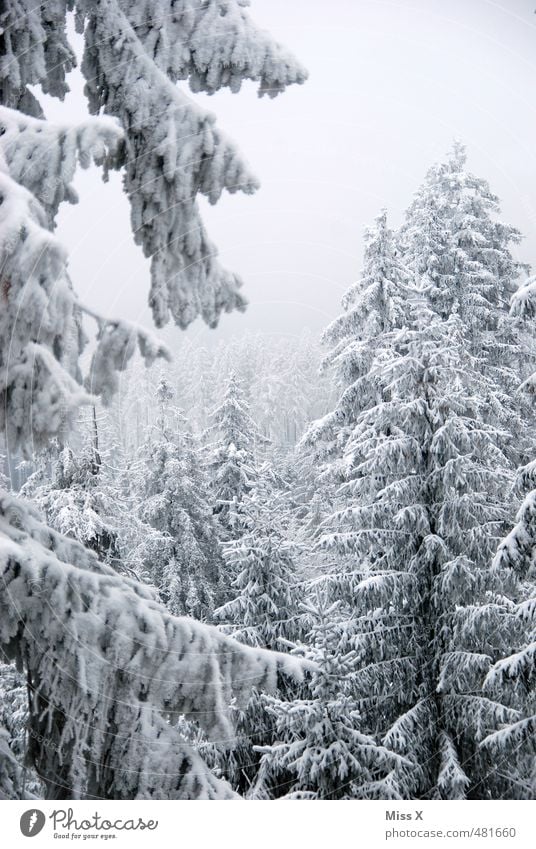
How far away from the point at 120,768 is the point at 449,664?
16.0 feet

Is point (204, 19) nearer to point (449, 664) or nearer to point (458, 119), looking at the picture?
point (458, 119)

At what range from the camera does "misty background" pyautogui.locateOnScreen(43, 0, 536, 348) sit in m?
5.96

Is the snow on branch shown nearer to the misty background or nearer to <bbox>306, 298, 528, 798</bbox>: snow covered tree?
the misty background

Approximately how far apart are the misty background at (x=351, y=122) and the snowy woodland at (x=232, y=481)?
1.09 meters

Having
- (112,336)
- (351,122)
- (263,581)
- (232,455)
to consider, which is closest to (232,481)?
(232,455)

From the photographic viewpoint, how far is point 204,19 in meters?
3.52

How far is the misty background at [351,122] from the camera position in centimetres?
596

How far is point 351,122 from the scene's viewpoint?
22.7ft

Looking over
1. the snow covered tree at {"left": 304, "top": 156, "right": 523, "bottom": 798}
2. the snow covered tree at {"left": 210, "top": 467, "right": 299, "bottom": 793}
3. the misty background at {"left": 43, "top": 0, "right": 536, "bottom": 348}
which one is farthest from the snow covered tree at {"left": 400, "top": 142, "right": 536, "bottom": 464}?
the snow covered tree at {"left": 210, "top": 467, "right": 299, "bottom": 793}

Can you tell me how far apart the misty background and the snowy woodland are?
109 centimetres

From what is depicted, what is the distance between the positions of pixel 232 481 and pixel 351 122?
795 centimetres

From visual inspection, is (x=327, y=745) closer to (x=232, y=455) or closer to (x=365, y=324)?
(x=365, y=324)
